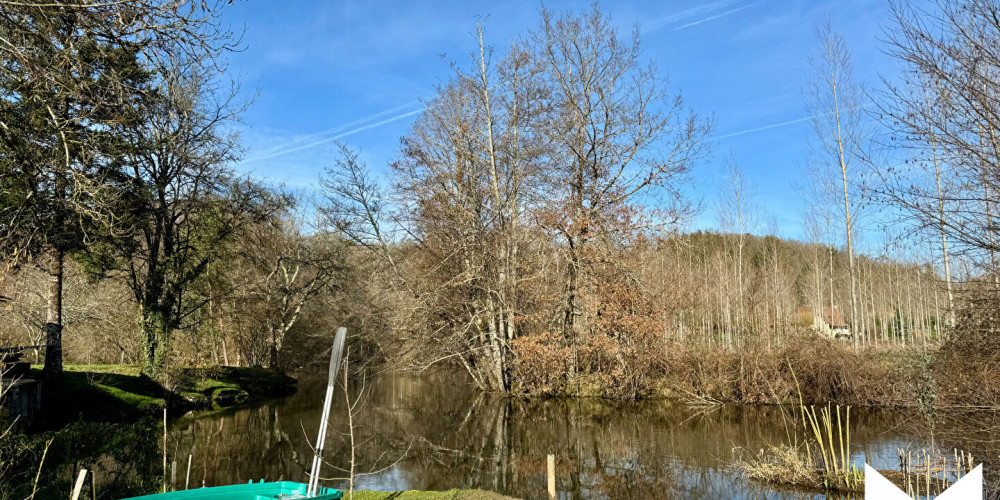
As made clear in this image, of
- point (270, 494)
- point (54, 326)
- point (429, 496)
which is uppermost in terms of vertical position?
point (54, 326)

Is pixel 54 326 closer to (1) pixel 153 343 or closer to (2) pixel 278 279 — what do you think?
(1) pixel 153 343

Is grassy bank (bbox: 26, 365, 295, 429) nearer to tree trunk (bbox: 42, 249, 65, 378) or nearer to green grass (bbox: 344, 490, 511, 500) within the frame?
tree trunk (bbox: 42, 249, 65, 378)

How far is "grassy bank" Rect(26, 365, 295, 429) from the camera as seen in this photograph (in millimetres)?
14890

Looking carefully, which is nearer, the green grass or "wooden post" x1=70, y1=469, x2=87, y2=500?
"wooden post" x1=70, y1=469, x2=87, y2=500

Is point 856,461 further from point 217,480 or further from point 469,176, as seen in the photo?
point 469,176

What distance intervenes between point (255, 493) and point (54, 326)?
38.9ft

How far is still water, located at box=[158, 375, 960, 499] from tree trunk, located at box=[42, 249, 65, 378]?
3229mm

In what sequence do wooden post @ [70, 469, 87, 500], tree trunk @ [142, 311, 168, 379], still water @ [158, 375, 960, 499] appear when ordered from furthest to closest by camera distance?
tree trunk @ [142, 311, 168, 379] < still water @ [158, 375, 960, 499] < wooden post @ [70, 469, 87, 500]

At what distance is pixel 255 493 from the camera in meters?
7.23
